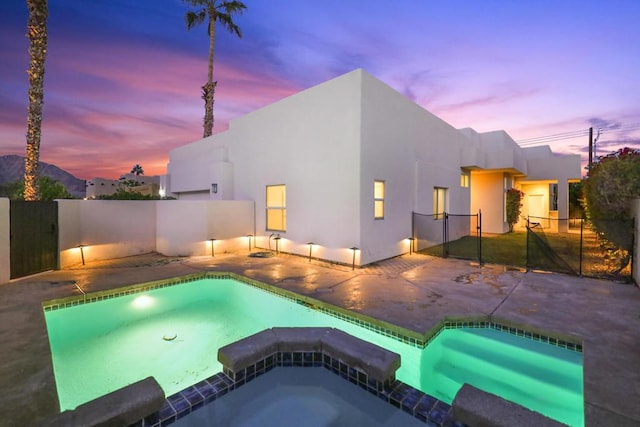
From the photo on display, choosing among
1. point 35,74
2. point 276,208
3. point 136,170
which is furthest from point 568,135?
point 136,170

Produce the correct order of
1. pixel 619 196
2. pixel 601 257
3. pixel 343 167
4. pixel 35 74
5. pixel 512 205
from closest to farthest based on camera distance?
pixel 619 196, pixel 343 167, pixel 35 74, pixel 601 257, pixel 512 205

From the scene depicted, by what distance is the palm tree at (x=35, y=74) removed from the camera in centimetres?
750

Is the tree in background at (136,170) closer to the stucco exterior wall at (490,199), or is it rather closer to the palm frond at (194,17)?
the palm frond at (194,17)

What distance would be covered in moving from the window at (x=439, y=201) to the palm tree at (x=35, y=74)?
Result: 40.3 feet

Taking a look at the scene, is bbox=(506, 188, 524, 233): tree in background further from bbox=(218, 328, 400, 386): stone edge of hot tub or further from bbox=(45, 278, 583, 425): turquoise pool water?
bbox=(218, 328, 400, 386): stone edge of hot tub

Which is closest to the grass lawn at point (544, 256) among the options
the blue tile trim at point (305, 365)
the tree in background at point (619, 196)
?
the tree in background at point (619, 196)

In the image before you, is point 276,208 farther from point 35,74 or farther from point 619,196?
point 619,196

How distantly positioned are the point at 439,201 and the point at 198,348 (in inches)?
373

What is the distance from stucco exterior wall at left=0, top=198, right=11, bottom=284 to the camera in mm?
5617

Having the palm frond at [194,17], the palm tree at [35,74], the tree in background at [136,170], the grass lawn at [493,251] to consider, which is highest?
the palm frond at [194,17]

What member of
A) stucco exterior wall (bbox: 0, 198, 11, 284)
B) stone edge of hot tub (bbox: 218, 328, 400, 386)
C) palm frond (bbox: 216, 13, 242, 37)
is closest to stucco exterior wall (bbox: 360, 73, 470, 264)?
stone edge of hot tub (bbox: 218, 328, 400, 386)

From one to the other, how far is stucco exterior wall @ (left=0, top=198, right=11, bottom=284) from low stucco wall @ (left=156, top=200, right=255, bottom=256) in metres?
3.40

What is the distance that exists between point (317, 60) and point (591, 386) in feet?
41.6

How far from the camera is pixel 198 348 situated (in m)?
4.16
